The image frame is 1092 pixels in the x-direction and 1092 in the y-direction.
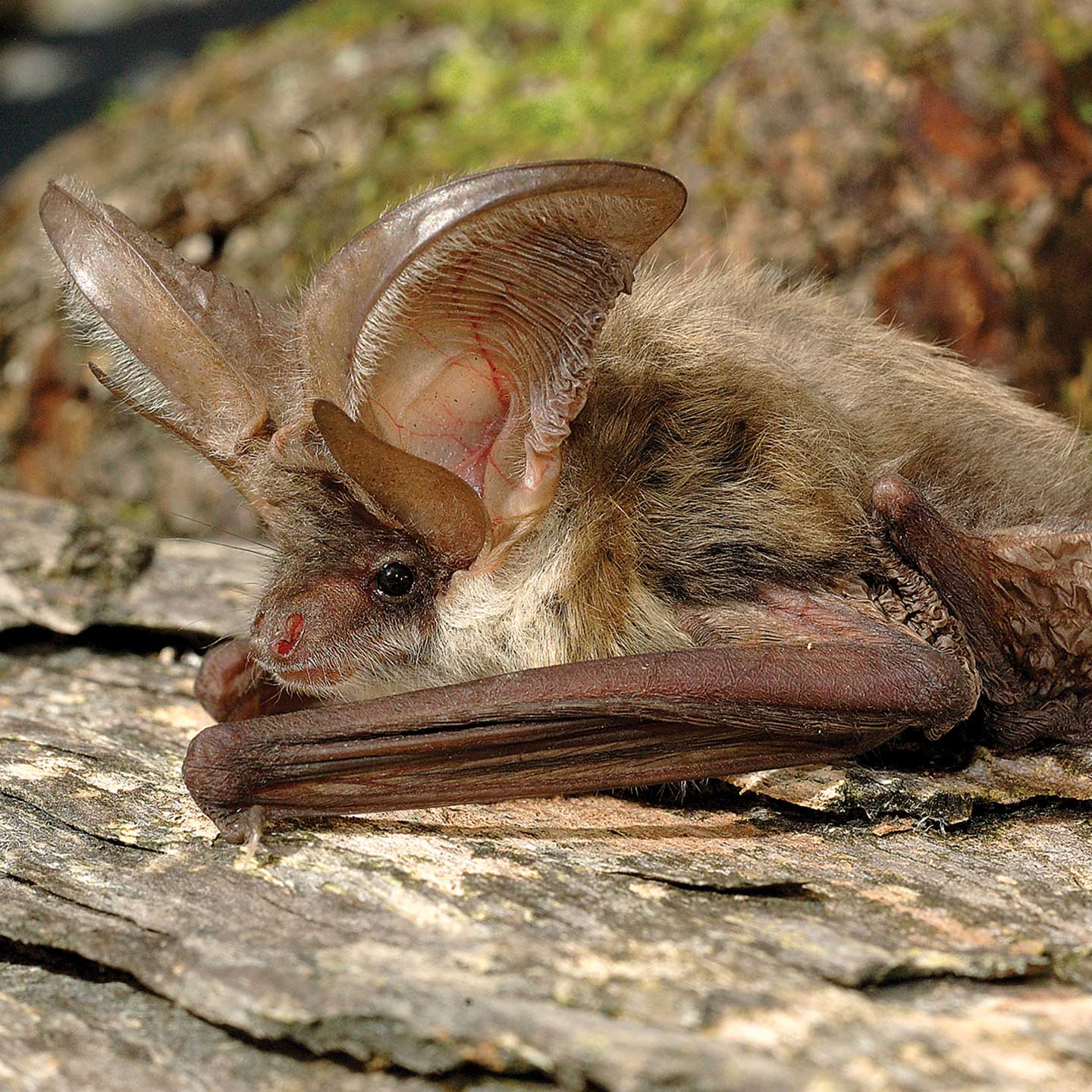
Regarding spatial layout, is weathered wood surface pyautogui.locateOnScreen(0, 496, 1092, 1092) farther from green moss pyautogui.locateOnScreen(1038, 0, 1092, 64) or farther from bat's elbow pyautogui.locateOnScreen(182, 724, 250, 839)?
green moss pyautogui.locateOnScreen(1038, 0, 1092, 64)

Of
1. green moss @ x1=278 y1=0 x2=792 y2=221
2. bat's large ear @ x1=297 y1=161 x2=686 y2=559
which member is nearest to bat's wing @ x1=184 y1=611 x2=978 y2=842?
bat's large ear @ x1=297 y1=161 x2=686 y2=559

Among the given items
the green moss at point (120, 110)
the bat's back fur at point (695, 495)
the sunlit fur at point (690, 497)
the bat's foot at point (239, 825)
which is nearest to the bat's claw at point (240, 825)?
the bat's foot at point (239, 825)

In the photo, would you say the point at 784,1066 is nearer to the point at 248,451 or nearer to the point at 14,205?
the point at 248,451

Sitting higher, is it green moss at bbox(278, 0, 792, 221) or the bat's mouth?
green moss at bbox(278, 0, 792, 221)

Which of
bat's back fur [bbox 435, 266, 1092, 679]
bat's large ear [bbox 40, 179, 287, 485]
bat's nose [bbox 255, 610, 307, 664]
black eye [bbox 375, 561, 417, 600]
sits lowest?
bat's nose [bbox 255, 610, 307, 664]

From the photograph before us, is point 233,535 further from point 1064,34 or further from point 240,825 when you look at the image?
point 1064,34

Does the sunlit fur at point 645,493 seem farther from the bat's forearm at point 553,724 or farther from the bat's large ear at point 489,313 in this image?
the bat's forearm at point 553,724

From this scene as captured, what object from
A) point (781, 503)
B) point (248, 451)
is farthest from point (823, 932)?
point (248, 451)

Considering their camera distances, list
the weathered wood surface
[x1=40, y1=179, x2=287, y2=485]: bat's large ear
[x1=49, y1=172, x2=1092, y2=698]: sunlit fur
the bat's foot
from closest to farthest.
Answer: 1. the weathered wood surface
2. the bat's foot
3. [x1=40, y1=179, x2=287, y2=485]: bat's large ear
4. [x1=49, y1=172, x2=1092, y2=698]: sunlit fur
